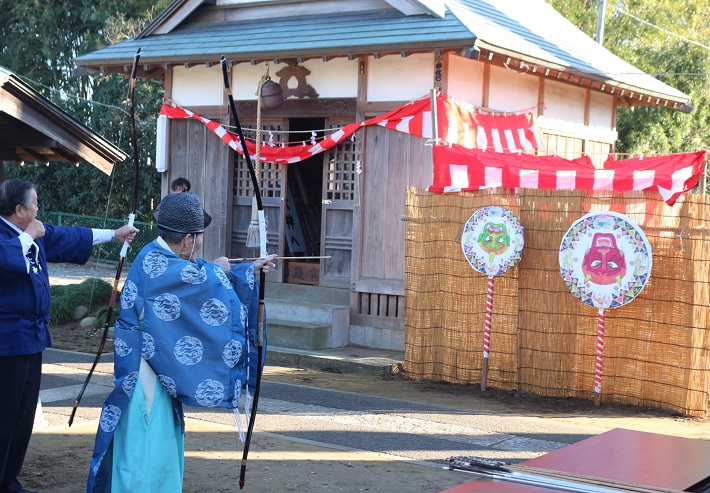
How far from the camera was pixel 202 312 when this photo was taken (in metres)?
4.17

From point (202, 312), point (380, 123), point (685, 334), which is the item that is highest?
point (380, 123)

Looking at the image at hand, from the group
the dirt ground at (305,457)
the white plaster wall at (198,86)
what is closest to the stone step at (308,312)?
the dirt ground at (305,457)

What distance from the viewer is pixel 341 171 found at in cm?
1214

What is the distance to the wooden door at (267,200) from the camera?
1268cm

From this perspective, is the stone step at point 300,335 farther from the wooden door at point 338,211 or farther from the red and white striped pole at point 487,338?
the red and white striped pole at point 487,338

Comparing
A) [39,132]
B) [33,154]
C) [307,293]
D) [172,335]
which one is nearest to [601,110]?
[307,293]

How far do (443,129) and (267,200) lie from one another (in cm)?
340

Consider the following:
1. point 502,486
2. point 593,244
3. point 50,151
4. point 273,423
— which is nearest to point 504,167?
point 593,244

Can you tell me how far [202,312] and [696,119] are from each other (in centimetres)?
A: 2144

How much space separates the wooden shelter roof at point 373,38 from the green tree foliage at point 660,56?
16.2 feet

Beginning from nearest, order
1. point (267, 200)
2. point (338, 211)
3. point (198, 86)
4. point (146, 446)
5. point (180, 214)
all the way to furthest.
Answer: point (146, 446), point (180, 214), point (338, 211), point (267, 200), point (198, 86)

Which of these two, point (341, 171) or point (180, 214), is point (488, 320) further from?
point (180, 214)

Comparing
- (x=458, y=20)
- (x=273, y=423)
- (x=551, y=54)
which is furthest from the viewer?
(x=551, y=54)

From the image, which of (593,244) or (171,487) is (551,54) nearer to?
(593,244)
